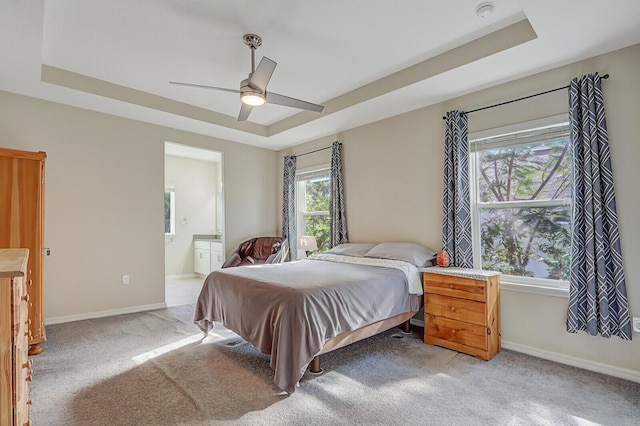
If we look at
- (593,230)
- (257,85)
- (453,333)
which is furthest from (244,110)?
(593,230)

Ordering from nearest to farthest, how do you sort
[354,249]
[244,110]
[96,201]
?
[244,110]
[96,201]
[354,249]

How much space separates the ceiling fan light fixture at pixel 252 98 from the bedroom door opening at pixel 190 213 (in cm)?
406

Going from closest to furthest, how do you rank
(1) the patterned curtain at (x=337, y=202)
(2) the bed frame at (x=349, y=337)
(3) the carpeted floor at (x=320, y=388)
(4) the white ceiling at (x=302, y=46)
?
(3) the carpeted floor at (x=320, y=388) < (4) the white ceiling at (x=302, y=46) < (2) the bed frame at (x=349, y=337) < (1) the patterned curtain at (x=337, y=202)

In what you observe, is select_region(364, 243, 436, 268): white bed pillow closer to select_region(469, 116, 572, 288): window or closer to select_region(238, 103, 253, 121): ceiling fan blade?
select_region(469, 116, 572, 288): window

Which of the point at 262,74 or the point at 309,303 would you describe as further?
the point at 262,74

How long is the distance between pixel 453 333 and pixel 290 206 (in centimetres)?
325

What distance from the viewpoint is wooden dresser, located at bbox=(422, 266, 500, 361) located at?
9.00ft

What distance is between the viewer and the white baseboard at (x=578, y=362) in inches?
94.3

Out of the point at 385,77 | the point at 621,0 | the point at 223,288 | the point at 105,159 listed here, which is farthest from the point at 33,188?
the point at 621,0

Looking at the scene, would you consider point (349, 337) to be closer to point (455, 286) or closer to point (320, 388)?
point (320, 388)

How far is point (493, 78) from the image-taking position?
307 cm

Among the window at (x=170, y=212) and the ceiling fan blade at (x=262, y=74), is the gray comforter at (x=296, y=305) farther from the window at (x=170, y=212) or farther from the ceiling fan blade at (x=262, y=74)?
the window at (x=170, y=212)

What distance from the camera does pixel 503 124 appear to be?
312 centimetres

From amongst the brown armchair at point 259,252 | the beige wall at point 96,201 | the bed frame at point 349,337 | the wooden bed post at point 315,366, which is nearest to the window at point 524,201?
the bed frame at point 349,337
